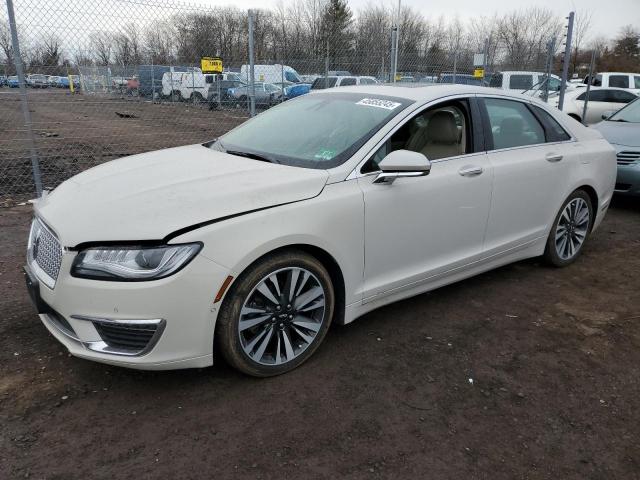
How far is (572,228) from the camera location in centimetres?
471

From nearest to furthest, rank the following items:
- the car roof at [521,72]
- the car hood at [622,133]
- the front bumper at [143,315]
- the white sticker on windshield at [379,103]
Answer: the front bumper at [143,315], the white sticker on windshield at [379,103], the car hood at [622,133], the car roof at [521,72]

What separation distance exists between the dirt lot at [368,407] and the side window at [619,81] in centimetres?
1788

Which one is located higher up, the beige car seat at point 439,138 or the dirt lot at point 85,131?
the beige car seat at point 439,138

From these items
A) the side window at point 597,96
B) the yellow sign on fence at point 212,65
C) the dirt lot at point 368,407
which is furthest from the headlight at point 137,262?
the side window at point 597,96

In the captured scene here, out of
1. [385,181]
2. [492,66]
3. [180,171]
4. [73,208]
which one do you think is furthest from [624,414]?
[492,66]

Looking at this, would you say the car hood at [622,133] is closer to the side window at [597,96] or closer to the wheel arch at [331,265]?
the wheel arch at [331,265]

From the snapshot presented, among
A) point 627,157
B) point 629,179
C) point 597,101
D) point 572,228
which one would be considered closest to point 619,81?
point 597,101

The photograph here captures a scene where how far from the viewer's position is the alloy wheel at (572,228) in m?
4.59

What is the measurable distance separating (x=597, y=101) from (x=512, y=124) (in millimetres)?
13455

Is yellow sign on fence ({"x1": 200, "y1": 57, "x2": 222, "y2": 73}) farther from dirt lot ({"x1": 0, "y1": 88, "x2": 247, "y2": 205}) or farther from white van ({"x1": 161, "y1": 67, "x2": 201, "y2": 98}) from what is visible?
white van ({"x1": 161, "y1": 67, "x2": 201, "y2": 98})

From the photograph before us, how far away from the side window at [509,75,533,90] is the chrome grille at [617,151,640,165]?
9541 millimetres

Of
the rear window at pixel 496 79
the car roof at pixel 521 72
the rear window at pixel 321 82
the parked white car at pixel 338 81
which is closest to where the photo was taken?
the parked white car at pixel 338 81

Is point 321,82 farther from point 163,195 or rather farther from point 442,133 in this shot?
point 163,195

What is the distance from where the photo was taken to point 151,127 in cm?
1612
